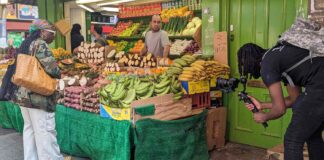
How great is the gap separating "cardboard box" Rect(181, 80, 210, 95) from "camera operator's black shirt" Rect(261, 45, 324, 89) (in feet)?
5.30

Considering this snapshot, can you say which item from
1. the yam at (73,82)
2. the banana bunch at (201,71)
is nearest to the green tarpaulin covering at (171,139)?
the banana bunch at (201,71)

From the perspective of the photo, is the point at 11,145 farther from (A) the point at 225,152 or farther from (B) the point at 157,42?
(A) the point at 225,152

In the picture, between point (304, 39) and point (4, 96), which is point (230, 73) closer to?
point (304, 39)

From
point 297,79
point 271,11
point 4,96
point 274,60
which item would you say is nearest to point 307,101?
point 297,79

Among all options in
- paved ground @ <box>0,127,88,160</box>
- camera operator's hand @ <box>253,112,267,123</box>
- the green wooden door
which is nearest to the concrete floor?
the green wooden door

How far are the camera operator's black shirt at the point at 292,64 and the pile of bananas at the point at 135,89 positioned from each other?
1.65 m

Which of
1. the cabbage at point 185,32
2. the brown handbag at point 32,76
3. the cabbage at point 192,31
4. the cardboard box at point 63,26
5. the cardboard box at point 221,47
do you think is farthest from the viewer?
the cardboard box at point 63,26

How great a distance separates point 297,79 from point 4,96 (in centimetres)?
298

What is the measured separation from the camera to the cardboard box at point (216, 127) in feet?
14.9

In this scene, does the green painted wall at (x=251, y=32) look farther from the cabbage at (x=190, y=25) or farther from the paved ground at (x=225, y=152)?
the cabbage at (x=190, y=25)

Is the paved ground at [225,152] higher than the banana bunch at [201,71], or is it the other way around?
the banana bunch at [201,71]

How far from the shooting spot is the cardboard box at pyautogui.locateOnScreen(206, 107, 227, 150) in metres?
4.53

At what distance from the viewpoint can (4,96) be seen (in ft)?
12.1

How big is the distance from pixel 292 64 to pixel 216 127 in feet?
7.97
